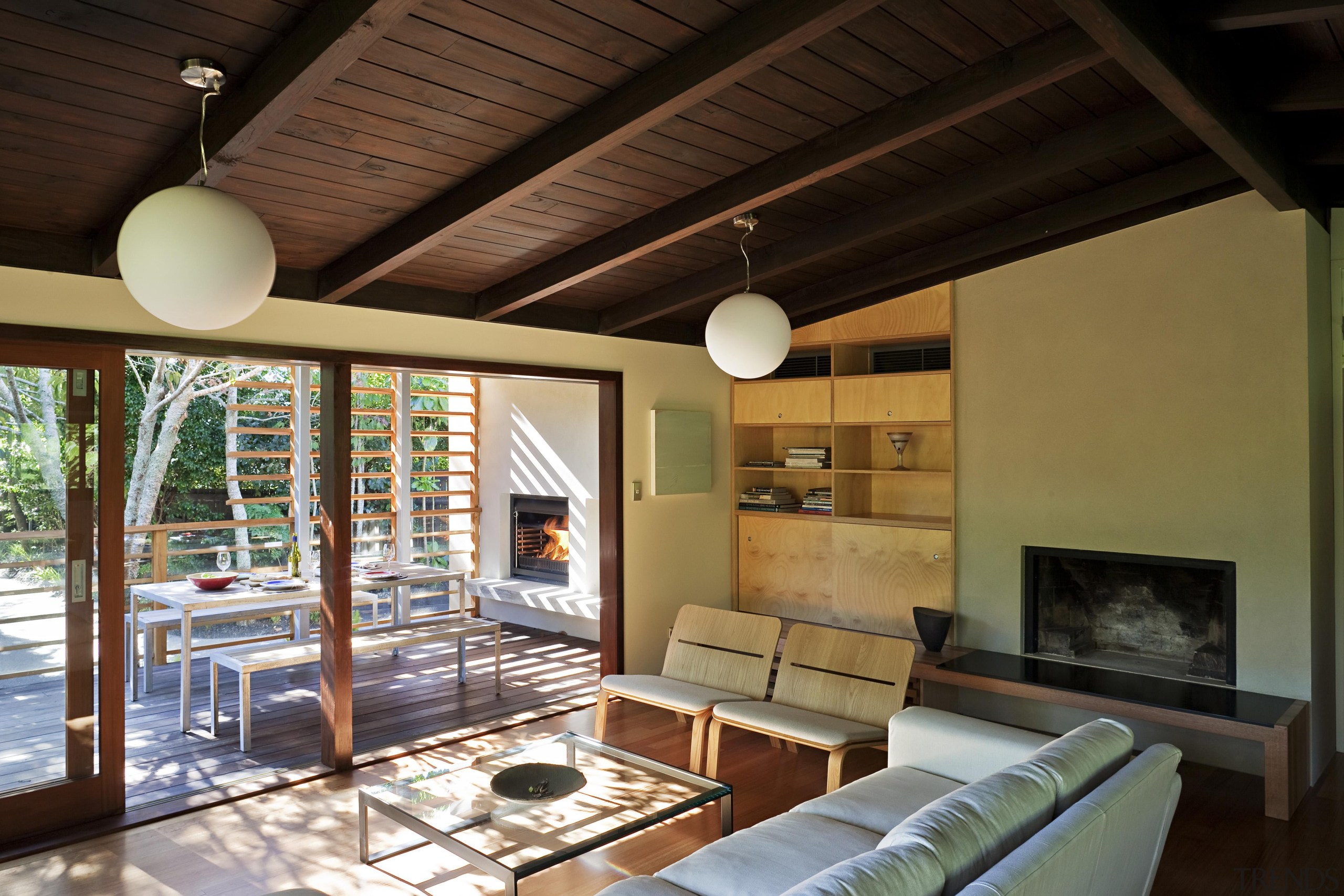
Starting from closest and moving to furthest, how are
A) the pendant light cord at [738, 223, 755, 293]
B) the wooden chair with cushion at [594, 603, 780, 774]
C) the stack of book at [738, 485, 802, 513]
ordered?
the pendant light cord at [738, 223, 755, 293] < the wooden chair with cushion at [594, 603, 780, 774] < the stack of book at [738, 485, 802, 513]

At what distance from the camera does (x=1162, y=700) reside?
418 centimetres

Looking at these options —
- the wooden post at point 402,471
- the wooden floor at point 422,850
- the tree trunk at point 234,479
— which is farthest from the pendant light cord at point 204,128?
the wooden post at point 402,471

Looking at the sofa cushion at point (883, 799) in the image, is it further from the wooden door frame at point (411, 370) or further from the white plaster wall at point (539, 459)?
the white plaster wall at point (539, 459)

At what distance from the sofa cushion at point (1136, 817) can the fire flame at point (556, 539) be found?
17.3 ft

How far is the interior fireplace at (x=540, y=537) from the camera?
298 inches

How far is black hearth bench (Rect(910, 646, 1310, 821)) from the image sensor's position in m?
3.82

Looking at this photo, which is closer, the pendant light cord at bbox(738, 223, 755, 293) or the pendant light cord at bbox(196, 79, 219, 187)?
the pendant light cord at bbox(196, 79, 219, 187)

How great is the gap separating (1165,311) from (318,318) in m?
4.14

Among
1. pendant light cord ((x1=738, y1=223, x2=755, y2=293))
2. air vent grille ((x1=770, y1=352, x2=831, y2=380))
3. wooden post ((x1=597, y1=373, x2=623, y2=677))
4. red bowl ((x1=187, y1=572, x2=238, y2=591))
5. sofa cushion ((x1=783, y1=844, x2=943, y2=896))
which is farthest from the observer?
air vent grille ((x1=770, y1=352, x2=831, y2=380))

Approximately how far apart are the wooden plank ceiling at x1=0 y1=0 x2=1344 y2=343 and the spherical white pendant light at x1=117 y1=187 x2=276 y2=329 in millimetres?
546

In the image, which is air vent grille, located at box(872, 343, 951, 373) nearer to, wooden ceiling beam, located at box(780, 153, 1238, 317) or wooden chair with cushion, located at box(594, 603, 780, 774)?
wooden ceiling beam, located at box(780, 153, 1238, 317)

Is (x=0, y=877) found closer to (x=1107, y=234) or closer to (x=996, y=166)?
(x=996, y=166)

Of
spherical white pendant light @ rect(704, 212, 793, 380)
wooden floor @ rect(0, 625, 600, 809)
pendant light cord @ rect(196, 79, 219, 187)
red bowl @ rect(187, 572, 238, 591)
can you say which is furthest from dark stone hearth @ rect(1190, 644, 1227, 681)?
red bowl @ rect(187, 572, 238, 591)

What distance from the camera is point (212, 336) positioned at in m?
3.99
